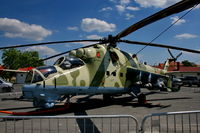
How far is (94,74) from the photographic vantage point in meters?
10.8

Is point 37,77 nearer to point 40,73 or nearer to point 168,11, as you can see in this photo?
point 40,73

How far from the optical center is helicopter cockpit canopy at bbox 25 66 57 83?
8906 millimetres

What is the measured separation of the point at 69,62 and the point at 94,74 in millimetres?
1663

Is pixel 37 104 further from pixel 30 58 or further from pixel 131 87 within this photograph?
pixel 30 58

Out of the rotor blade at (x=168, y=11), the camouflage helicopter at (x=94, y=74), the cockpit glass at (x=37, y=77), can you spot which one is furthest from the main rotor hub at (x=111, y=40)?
the cockpit glass at (x=37, y=77)

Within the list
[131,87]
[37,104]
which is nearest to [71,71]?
[37,104]

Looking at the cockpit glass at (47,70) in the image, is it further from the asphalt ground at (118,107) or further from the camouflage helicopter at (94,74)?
the asphalt ground at (118,107)

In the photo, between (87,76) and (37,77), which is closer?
(37,77)

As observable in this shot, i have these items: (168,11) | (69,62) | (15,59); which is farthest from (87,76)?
(15,59)

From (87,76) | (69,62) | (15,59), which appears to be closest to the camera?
(69,62)

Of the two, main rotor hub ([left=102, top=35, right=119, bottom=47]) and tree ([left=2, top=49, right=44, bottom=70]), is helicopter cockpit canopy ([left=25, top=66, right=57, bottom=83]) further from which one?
tree ([left=2, top=49, right=44, bottom=70])

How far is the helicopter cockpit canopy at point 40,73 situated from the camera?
891 cm

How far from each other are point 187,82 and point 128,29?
1426 inches

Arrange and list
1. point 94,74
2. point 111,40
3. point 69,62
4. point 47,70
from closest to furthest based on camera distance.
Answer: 1. point 47,70
2. point 69,62
3. point 94,74
4. point 111,40
